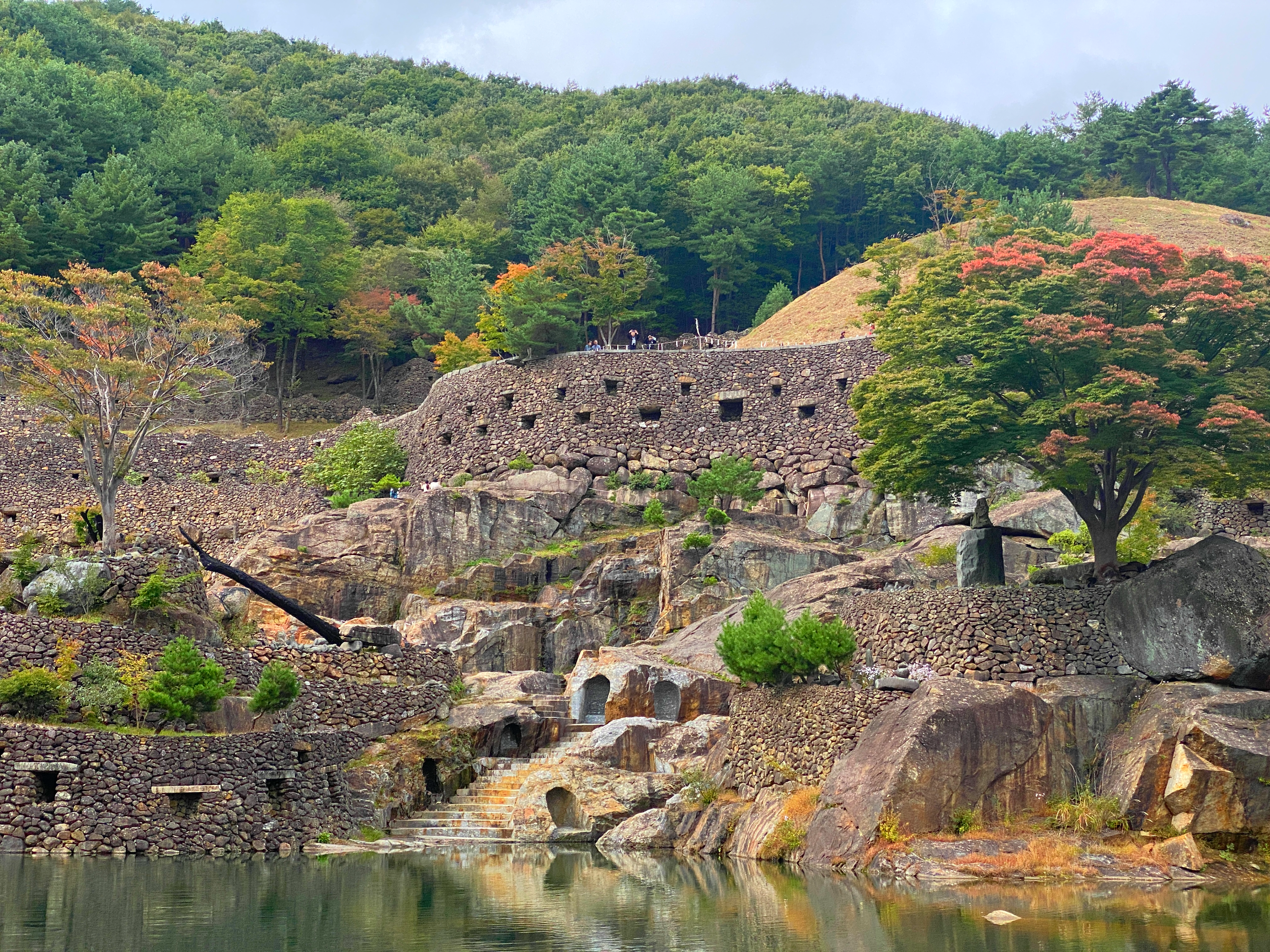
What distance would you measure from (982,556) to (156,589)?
17734mm

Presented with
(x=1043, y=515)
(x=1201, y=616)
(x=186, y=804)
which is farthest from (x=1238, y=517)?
(x=186, y=804)

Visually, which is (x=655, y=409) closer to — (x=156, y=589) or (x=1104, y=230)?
(x=1104, y=230)

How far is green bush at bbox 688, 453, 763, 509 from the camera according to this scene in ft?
145

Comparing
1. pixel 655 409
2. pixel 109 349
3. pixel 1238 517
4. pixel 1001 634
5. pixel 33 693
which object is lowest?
pixel 33 693

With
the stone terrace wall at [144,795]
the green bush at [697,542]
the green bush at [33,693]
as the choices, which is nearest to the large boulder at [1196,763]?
the stone terrace wall at [144,795]

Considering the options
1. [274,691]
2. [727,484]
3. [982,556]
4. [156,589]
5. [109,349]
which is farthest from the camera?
[727,484]

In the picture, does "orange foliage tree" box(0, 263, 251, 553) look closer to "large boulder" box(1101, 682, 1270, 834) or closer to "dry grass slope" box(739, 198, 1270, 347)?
"large boulder" box(1101, 682, 1270, 834)

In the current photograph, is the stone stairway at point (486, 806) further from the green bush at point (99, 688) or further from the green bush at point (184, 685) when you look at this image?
the green bush at point (99, 688)

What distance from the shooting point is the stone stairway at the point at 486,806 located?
25.6m

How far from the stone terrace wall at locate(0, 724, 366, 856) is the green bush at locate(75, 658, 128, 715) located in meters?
1.12

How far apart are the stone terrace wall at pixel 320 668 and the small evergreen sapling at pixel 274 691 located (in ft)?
3.21

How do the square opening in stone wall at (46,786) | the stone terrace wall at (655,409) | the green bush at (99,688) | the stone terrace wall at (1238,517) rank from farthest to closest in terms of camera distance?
the stone terrace wall at (655,409)
the stone terrace wall at (1238,517)
the green bush at (99,688)
the square opening in stone wall at (46,786)

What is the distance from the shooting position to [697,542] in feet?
125

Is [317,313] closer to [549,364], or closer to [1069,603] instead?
[549,364]
